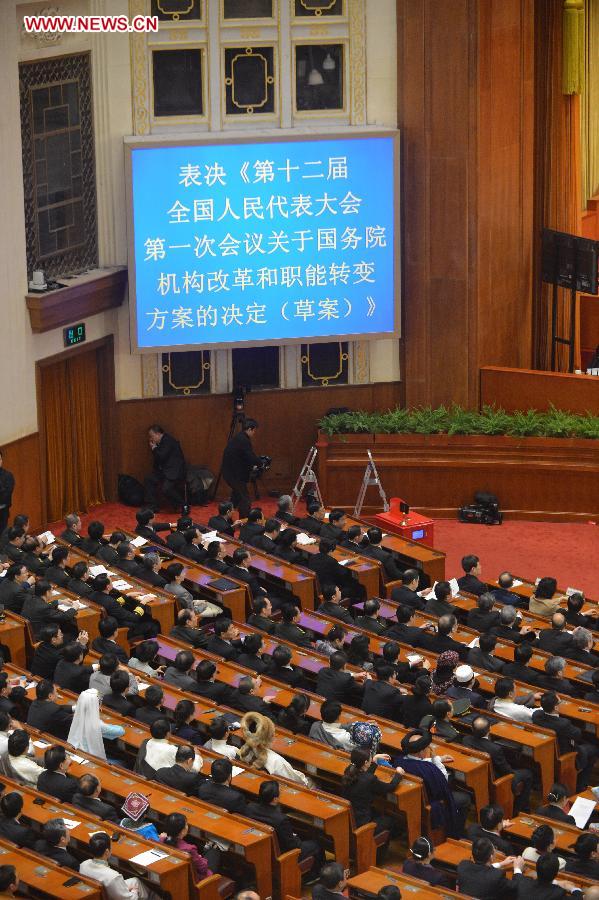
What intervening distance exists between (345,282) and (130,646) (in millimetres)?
6945

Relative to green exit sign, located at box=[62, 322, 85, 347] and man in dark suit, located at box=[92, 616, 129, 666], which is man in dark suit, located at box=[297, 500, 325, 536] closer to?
green exit sign, located at box=[62, 322, 85, 347]

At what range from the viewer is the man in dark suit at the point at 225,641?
14.1 m

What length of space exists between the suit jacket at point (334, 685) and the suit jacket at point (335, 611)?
1.70 metres

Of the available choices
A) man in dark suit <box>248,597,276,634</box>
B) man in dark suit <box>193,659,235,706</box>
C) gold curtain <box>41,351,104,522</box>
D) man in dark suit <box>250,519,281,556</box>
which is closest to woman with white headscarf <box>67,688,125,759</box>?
man in dark suit <box>193,659,235,706</box>

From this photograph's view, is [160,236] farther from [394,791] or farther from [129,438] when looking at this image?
[394,791]

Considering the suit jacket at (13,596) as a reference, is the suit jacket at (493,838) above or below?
below

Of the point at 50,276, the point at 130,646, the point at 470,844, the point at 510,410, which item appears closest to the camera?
the point at 470,844

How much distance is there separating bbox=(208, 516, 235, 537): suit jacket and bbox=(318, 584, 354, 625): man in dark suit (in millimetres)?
2048

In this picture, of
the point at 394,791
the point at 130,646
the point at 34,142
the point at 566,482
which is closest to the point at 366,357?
the point at 566,482

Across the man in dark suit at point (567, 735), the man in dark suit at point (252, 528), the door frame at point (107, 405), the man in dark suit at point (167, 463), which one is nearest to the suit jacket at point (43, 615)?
the man in dark suit at point (252, 528)

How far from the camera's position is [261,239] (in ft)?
66.1

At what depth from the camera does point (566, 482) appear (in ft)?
65.4

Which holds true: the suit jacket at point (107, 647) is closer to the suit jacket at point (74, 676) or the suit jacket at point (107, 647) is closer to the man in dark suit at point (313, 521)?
the suit jacket at point (74, 676)

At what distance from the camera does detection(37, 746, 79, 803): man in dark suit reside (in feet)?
37.4
